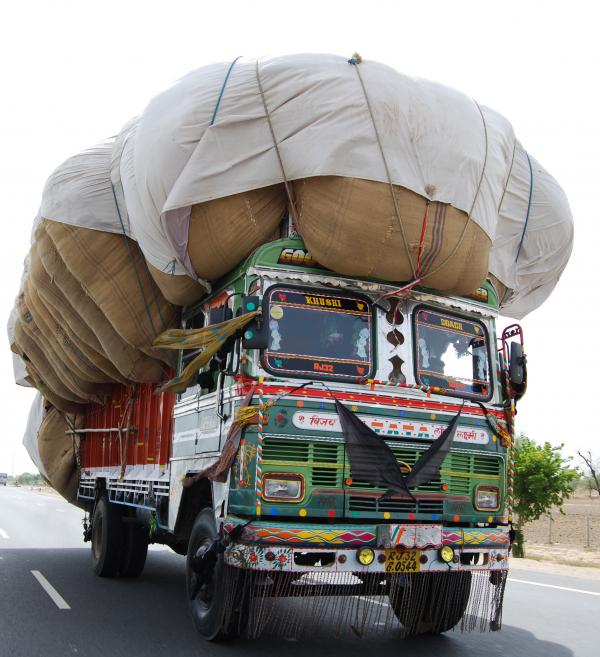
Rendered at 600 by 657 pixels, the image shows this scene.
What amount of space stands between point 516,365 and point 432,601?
206 centimetres

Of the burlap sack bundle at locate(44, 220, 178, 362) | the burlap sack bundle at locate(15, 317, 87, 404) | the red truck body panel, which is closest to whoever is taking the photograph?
the burlap sack bundle at locate(44, 220, 178, 362)

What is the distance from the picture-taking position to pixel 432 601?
606cm

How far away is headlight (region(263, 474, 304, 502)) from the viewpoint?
5.28 meters

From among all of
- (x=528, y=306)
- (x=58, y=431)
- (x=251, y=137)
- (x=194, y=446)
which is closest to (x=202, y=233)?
(x=251, y=137)

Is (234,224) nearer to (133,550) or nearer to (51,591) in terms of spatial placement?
(51,591)

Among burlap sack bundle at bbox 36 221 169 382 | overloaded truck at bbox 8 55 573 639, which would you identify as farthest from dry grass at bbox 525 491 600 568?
burlap sack bundle at bbox 36 221 169 382

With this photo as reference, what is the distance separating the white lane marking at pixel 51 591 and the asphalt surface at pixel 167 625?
0.01 m

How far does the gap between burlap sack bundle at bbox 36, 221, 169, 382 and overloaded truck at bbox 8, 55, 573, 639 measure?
1.39 m

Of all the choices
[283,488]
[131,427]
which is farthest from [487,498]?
[131,427]

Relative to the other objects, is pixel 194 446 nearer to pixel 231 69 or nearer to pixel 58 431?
pixel 231 69

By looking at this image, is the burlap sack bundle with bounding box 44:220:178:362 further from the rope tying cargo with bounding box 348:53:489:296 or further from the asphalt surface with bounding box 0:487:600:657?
the asphalt surface with bounding box 0:487:600:657

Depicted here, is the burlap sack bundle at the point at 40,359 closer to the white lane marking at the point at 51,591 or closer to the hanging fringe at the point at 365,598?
the white lane marking at the point at 51,591

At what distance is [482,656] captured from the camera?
5848mm

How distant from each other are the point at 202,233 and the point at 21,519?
1886cm
